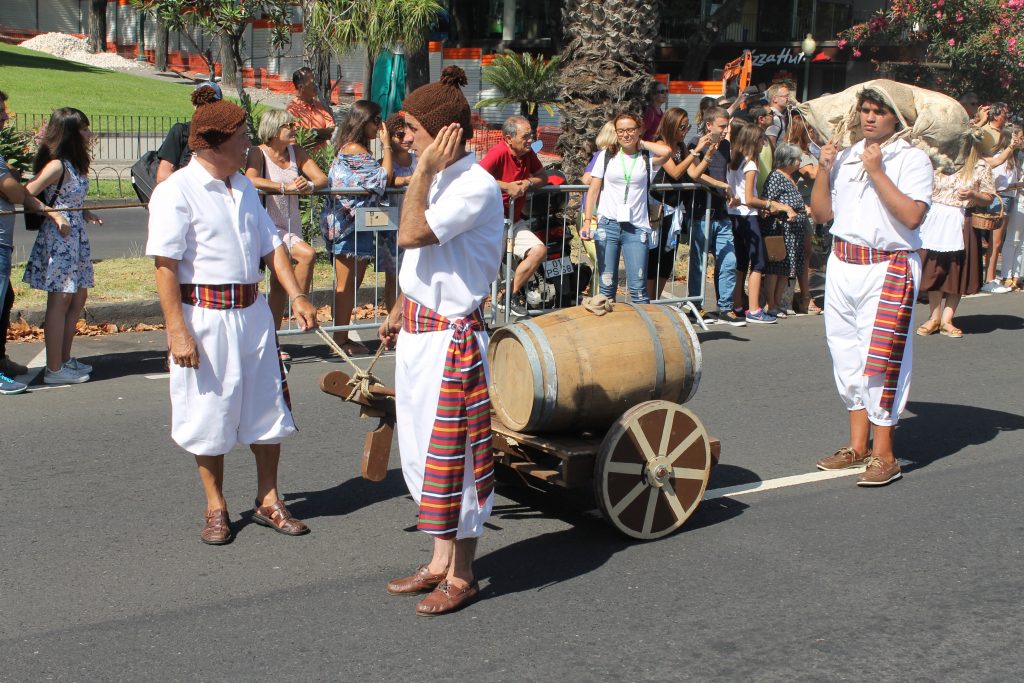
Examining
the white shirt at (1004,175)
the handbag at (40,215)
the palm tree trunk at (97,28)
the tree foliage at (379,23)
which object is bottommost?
the handbag at (40,215)

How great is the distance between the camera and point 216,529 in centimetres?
530

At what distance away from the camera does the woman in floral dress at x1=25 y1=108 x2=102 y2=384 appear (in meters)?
8.03

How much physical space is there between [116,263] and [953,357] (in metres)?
8.19

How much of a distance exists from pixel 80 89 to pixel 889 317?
3815cm

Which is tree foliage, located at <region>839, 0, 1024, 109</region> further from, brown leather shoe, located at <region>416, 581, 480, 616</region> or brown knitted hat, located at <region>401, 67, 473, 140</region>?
brown leather shoe, located at <region>416, 581, 480, 616</region>

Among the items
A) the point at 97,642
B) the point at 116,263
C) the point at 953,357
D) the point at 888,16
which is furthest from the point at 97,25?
the point at 97,642

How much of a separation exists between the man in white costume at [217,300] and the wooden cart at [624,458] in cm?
37

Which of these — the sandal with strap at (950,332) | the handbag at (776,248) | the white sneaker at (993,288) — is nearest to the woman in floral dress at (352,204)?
the handbag at (776,248)

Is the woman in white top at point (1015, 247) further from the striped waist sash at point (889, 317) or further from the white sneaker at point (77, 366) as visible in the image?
the white sneaker at point (77, 366)

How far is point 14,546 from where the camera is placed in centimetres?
516

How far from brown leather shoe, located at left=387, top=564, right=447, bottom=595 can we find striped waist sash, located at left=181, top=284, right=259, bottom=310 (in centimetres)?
143

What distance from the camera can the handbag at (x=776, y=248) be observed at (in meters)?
11.0

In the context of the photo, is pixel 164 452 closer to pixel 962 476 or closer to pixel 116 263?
pixel 962 476

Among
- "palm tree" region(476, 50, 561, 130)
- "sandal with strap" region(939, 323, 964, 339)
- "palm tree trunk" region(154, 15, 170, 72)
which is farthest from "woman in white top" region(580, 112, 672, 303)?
"palm tree trunk" region(154, 15, 170, 72)
